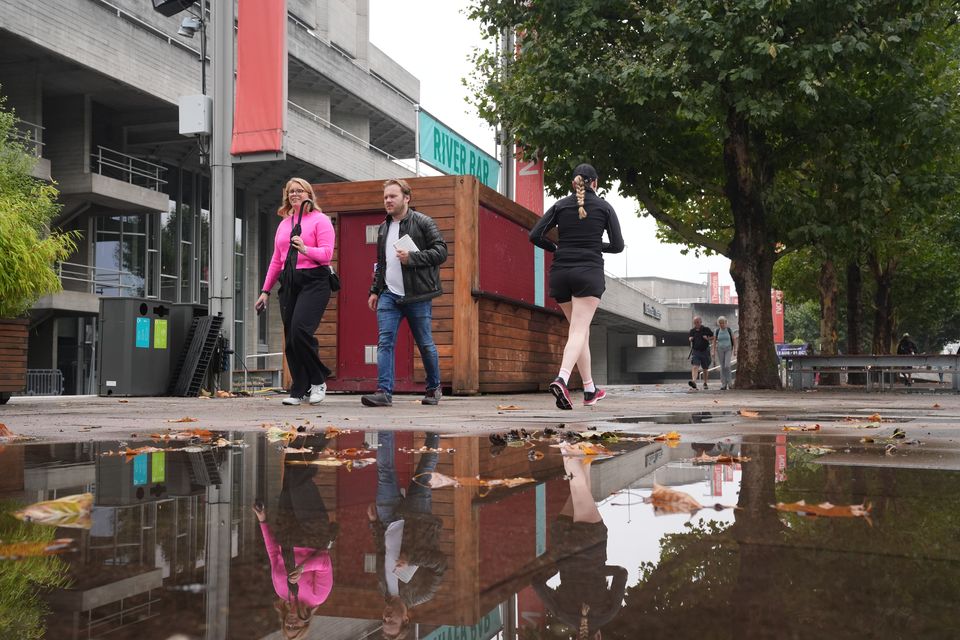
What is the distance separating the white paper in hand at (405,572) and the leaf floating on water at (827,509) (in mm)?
992

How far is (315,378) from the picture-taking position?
8.57 meters

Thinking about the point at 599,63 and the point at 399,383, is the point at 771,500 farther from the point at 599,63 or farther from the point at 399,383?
the point at 599,63

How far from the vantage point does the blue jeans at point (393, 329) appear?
8.31 metres

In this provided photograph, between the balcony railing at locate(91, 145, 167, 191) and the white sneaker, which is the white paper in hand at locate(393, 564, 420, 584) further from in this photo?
the balcony railing at locate(91, 145, 167, 191)

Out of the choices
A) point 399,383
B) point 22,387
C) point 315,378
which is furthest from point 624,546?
point 399,383

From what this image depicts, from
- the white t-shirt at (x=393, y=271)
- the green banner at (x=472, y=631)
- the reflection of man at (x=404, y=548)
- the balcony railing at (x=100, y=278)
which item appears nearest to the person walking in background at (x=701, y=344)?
the white t-shirt at (x=393, y=271)

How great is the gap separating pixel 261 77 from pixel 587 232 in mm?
6901

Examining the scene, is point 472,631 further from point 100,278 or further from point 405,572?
point 100,278

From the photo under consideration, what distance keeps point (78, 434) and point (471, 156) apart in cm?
1196

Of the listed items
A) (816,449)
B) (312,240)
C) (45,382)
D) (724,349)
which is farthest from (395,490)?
(45,382)

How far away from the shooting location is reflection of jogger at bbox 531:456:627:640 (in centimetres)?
125

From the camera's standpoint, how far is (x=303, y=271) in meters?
8.18

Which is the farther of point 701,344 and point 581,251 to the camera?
point 701,344

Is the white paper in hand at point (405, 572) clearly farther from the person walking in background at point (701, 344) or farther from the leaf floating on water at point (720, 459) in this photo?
the person walking in background at point (701, 344)
